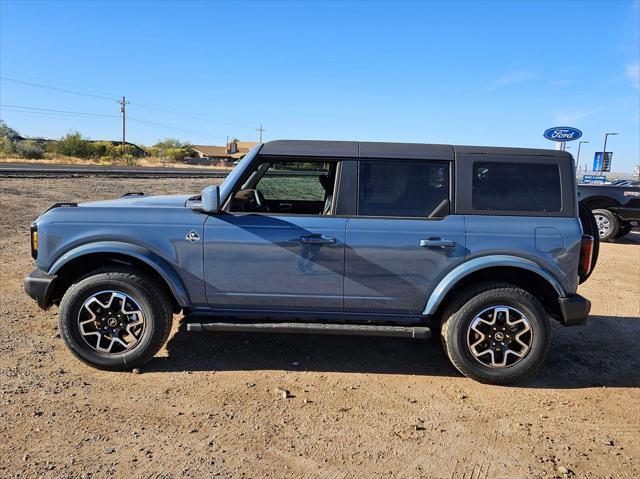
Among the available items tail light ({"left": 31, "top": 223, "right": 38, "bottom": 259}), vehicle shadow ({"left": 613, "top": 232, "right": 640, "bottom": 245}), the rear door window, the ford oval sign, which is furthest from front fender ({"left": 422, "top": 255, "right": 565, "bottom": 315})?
vehicle shadow ({"left": 613, "top": 232, "right": 640, "bottom": 245})

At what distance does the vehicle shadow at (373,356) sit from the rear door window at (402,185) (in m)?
1.44

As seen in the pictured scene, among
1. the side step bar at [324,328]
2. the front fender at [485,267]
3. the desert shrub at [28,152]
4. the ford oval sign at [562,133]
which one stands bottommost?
the side step bar at [324,328]

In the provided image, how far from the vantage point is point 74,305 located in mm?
3807

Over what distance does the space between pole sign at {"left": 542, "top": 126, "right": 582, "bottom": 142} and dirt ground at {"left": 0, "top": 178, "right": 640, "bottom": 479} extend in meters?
4.62

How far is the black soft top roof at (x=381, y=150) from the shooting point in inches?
153

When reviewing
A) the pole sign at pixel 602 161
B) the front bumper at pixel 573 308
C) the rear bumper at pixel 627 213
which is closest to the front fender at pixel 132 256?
the front bumper at pixel 573 308

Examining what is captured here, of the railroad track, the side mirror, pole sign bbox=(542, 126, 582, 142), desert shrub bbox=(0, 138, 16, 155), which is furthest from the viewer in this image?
desert shrub bbox=(0, 138, 16, 155)

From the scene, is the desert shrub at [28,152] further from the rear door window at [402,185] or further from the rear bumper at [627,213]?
the rear door window at [402,185]

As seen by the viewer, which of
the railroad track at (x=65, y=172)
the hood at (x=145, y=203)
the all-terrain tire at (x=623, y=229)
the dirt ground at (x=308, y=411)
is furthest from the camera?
the railroad track at (x=65, y=172)

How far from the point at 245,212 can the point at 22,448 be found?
218 centimetres

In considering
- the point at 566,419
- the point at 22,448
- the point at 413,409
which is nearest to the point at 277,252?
the point at 413,409

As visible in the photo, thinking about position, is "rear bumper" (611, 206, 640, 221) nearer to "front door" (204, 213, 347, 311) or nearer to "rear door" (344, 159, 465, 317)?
"rear door" (344, 159, 465, 317)

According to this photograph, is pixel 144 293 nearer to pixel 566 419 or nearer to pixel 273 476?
pixel 273 476

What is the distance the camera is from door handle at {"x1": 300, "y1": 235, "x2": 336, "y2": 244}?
3.74m
